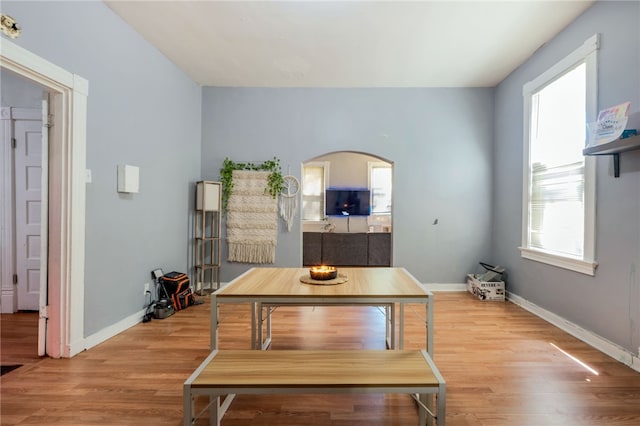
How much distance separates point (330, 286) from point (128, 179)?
2217 millimetres

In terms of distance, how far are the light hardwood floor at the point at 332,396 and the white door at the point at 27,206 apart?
0.31 m

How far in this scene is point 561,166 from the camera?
311 cm

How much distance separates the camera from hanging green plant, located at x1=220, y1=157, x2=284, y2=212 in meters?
4.39

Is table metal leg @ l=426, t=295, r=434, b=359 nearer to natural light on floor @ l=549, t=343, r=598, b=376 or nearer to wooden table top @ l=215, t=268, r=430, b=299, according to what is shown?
wooden table top @ l=215, t=268, r=430, b=299

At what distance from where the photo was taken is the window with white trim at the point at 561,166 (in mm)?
2693

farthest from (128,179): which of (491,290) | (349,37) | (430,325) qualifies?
(491,290)

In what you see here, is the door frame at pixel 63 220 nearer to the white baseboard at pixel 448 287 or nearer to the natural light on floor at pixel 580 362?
the natural light on floor at pixel 580 362

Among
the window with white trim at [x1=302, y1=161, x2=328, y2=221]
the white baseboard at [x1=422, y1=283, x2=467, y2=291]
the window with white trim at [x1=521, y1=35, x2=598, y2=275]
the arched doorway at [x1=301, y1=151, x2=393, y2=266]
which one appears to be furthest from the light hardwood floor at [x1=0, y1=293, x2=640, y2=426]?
the window with white trim at [x1=302, y1=161, x2=328, y2=221]

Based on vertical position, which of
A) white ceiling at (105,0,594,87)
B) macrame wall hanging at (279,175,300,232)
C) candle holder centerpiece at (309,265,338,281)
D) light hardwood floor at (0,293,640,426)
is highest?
white ceiling at (105,0,594,87)

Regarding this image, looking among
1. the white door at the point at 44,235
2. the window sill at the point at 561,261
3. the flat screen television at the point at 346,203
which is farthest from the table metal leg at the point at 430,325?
the flat screen television at the point at 346,203

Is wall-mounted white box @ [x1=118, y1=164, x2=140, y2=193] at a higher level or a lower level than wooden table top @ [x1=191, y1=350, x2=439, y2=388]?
higher

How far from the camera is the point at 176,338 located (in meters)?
2.76

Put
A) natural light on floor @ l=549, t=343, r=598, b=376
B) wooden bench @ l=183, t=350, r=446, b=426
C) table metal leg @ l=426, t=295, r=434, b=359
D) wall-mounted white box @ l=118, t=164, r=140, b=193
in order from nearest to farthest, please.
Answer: wooden bench @ l=183, t=350, r=446, b=426 < table metal leg @ l=426, t=295, r=434, b=359 < natural light on floor @ l=549, t=343, r=598, b=376 < wall-mounted white box @ l=118, t=164, r=140, b=193

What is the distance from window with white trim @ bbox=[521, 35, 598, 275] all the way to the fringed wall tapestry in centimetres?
316
